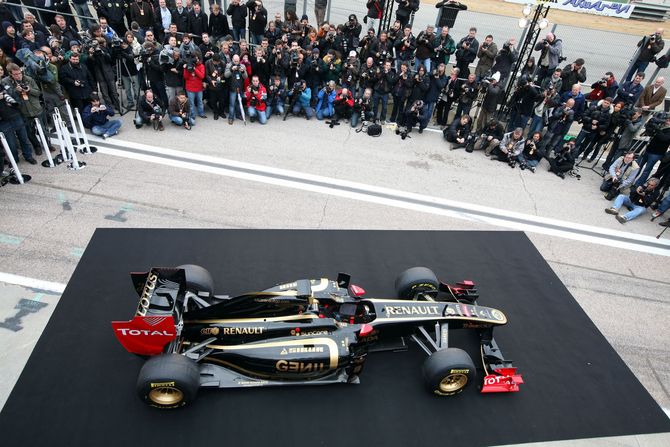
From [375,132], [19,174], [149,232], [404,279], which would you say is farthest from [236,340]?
[375,132]

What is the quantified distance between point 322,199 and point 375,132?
10.6 feet

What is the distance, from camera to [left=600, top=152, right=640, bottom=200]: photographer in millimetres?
8711

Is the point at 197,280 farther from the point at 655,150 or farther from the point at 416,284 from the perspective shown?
the point at 655,150

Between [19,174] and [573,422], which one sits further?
[19,174]

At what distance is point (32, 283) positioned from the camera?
536 centimetres

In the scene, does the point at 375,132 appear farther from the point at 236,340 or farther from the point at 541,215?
the point at 236,340

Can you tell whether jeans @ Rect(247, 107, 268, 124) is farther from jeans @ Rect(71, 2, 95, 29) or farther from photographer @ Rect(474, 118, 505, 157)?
photographer @ Rect(474, 118, 505, 157)

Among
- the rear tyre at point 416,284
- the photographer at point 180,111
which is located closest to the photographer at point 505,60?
the photographer at point 180,111

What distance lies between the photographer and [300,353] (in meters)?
4.06

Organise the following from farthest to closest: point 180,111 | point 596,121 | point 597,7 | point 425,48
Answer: point 597,7 → point 425,48 → point 596,121 → point 180,111

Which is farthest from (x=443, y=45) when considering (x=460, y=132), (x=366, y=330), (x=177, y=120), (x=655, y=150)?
(x=366, y=330)

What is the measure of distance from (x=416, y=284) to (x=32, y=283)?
4680 millimetres

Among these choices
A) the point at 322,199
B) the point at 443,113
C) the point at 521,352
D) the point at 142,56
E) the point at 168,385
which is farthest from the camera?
the point at 443,113

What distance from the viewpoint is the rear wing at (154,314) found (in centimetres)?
379
